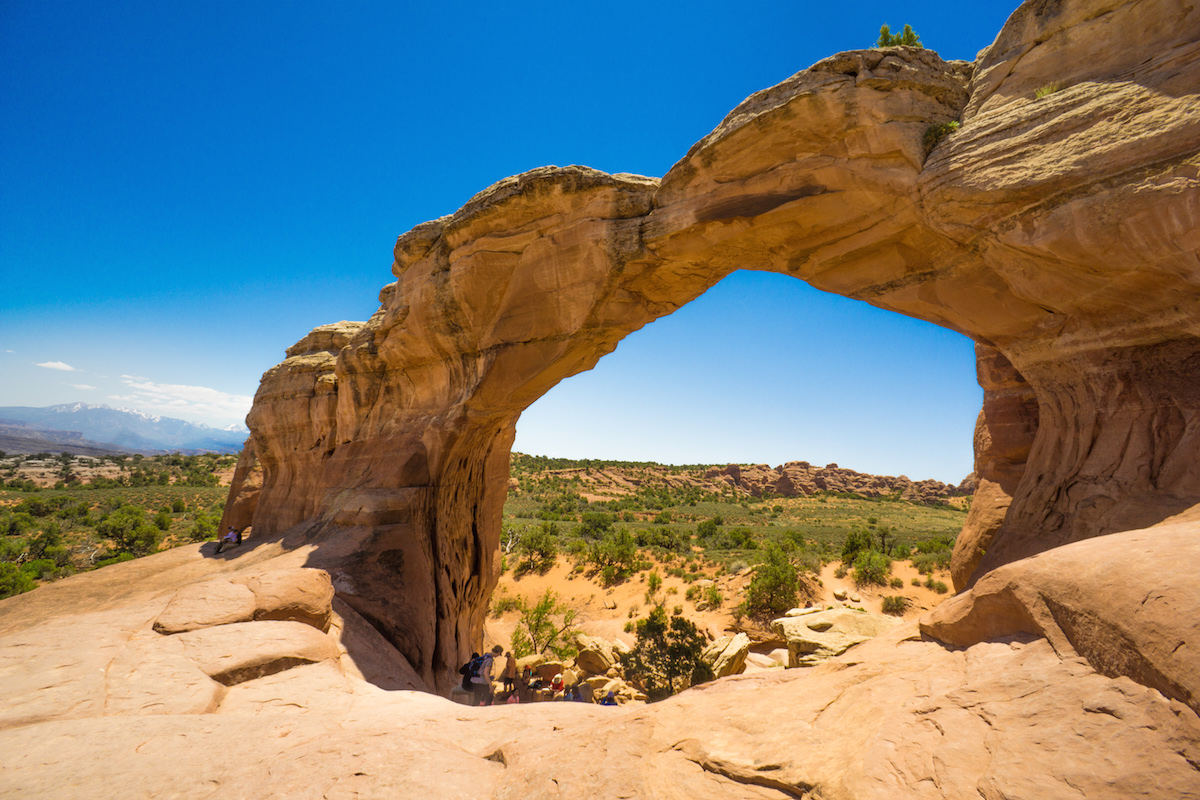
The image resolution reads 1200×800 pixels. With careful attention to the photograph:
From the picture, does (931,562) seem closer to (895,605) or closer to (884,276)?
(895,605)

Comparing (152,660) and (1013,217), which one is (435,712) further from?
(1013,217)

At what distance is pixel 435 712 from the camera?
18.1 ft

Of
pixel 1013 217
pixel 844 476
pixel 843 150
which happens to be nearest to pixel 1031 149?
pixel 1013 217

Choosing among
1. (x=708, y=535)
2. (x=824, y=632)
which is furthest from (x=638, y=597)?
(x=708, y=535)

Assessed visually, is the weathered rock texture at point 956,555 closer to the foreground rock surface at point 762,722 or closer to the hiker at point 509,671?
the foreground rock surface at point 762,722

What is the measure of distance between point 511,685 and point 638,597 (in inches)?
425

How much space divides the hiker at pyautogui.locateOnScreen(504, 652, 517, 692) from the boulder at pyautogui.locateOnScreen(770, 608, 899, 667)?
304 inches

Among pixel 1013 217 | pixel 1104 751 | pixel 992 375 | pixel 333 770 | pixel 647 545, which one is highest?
pixel 1013 217

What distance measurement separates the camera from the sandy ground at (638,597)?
19719 mm

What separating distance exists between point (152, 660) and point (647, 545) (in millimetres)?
29172

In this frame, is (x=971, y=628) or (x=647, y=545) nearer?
(x=971, y=628)

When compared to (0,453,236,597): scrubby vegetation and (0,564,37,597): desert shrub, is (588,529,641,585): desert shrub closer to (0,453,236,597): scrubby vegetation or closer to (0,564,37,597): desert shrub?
(0,453,236,597): scrubby vegetation

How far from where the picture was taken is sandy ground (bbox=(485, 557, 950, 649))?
19.7 m

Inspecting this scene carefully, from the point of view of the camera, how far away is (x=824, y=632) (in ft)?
38.3
